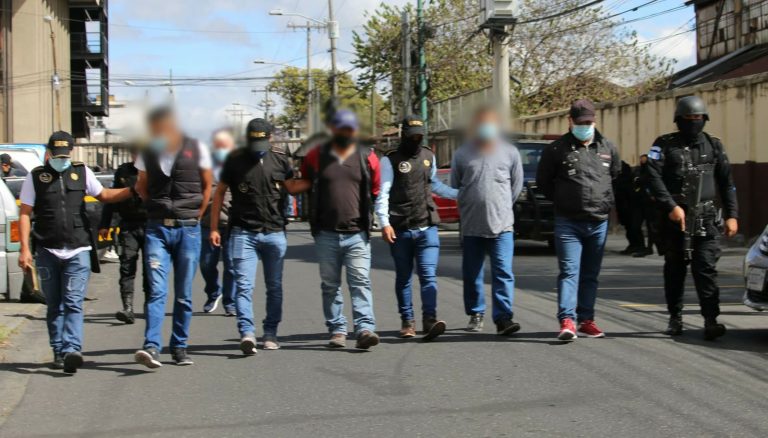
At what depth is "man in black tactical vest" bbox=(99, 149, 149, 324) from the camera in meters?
10.1

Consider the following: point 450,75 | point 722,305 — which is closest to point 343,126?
point 722,305

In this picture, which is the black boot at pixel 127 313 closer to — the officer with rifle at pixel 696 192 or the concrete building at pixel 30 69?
the officer with rifle at pixel 696 192

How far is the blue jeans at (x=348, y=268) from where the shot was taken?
7.87 meters

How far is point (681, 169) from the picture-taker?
8273mm

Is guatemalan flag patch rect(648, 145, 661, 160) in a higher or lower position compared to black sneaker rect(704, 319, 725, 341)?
higher

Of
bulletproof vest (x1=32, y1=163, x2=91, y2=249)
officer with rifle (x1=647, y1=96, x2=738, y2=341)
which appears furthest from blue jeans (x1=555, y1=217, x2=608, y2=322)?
bulletproof vest (x1=32, y1=163, x2=91, y2=249)

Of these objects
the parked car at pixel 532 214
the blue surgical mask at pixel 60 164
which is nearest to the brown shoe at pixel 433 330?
the blue surgical mask at pixel 60 164

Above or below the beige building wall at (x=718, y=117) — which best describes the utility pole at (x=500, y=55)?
above

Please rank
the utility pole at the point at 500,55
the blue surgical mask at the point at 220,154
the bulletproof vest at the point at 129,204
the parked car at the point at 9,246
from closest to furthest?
1. the blue surgical mask at the point at 220,154
2. the bulletproof vest at the point at 129,204
3. the parked car at the point at 9,246
4. the utility pole at the point at 500,55

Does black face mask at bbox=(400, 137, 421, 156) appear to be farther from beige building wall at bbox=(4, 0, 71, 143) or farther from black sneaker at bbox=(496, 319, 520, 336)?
beige building wall at bbox=(4, 0, 71, 143)

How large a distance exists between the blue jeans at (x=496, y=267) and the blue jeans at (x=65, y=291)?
3.14 metres

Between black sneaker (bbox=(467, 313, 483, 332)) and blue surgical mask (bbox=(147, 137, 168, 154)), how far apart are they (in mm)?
3289

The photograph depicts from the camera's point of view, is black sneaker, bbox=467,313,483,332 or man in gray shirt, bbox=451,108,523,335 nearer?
man in gray shirt, bbox=451,108,523,335

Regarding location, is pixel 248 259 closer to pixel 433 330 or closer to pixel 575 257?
pixel 433 330
